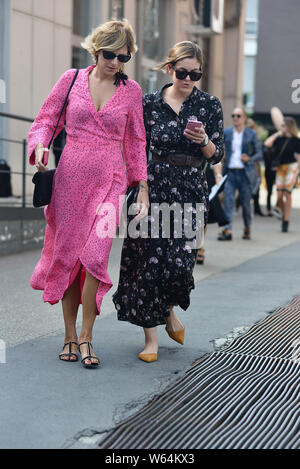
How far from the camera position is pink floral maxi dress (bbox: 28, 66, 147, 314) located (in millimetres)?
4547

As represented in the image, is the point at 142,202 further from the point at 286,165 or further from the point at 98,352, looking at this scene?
the point at 286,165

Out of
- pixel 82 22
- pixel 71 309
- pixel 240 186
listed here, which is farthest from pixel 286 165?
pixel 71 309

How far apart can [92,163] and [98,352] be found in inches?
46.5

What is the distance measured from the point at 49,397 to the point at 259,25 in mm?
43895

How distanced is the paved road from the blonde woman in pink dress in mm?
287

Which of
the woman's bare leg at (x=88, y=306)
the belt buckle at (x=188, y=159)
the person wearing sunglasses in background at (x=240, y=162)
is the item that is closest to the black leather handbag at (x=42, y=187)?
the woman's bare leg at (x=88, y=306)

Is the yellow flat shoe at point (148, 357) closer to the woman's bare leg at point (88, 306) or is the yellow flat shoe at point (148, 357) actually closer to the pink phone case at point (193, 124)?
the woman's bare leg at point (88, 306)

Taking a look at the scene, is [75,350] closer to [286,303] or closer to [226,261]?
[286,303]

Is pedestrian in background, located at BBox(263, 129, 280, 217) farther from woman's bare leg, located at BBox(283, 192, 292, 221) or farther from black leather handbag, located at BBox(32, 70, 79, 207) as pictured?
black leather handbag, located at BBox(32, 70, 79, 207)

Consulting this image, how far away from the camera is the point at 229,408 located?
3830mm

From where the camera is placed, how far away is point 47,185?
4.60 m

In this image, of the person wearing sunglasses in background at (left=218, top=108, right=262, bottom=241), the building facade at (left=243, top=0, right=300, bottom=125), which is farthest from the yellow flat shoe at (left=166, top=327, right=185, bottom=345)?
the building facade at (left=243, top=0, right=300, bottom=125)

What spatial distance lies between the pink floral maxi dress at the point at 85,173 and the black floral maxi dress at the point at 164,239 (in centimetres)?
15

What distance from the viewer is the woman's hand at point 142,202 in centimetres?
464
